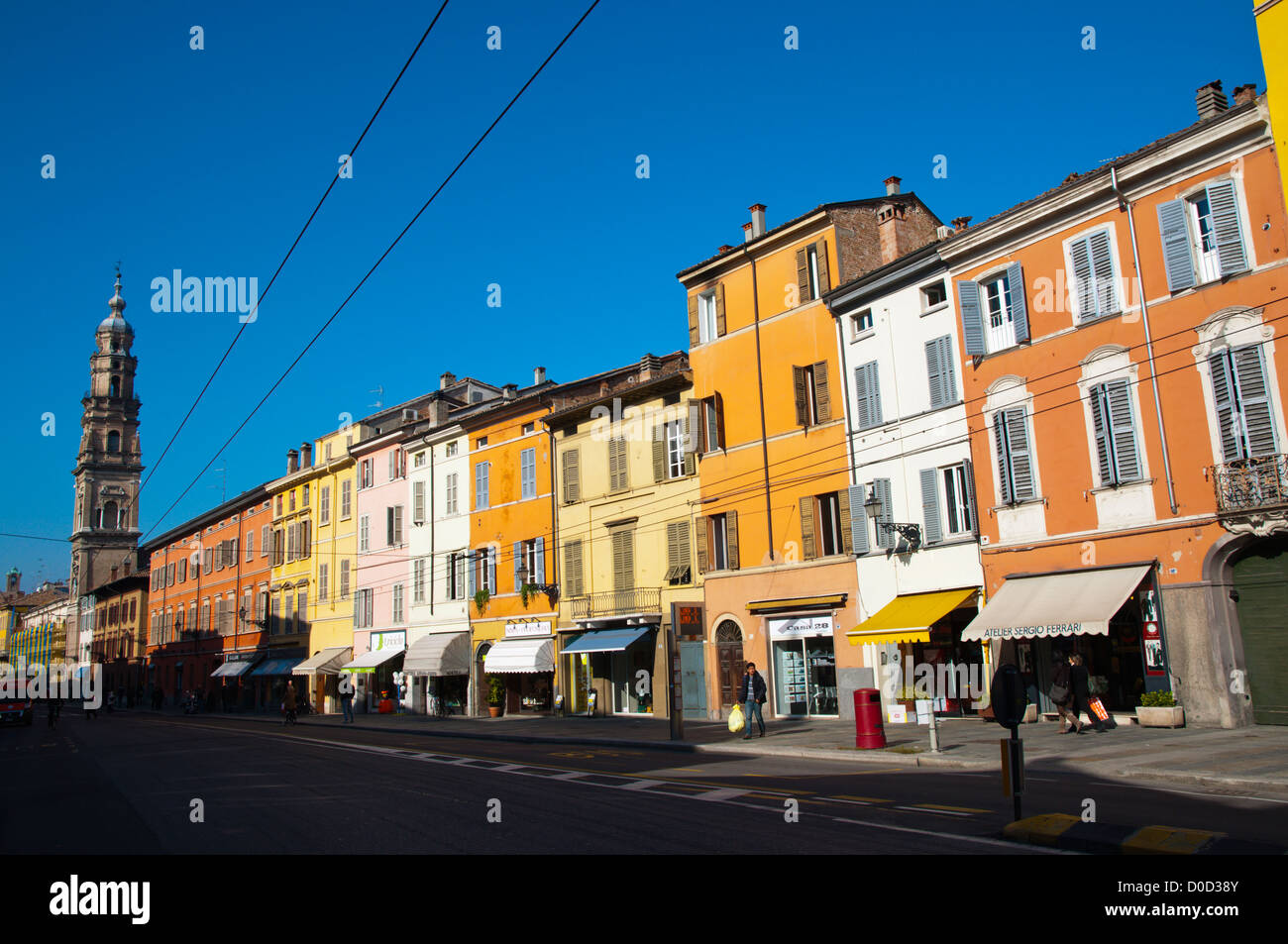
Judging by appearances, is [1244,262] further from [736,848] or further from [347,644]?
[347,644]

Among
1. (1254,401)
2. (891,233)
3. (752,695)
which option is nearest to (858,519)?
(752,695)

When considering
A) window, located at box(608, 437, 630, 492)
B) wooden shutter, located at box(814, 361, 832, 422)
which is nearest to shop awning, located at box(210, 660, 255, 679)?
window, located at box(608, 437, 630, 492)

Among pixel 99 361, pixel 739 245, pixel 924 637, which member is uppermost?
pixel 99 361

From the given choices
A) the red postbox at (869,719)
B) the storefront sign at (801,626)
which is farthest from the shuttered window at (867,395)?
the red postbox at (869,719)

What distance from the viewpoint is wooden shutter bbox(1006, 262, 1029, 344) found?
21375 mm

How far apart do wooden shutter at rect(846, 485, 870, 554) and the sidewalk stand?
4.65 m

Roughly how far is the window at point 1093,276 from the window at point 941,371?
3.35 meters

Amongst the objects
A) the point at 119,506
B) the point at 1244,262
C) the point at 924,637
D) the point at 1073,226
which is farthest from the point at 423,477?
the point at 119,506

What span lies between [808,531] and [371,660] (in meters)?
26.6

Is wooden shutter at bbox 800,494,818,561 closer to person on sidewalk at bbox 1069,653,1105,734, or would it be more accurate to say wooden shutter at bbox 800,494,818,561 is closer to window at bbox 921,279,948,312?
window at bbox 921,279,948,312

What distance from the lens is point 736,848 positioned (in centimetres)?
821

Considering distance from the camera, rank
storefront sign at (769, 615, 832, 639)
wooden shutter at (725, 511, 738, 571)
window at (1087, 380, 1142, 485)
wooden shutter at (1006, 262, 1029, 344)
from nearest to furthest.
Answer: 1. window at (1087, 380, 1142, 485)
2. wooden shutter at (1006, 262, 1029, 344)
3. storefront sign at (769, 615, 832, 639)
4. wooden shutter at (725, 511, 738, 571)

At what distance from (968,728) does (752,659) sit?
806 cm

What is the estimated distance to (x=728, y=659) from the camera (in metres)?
28.8
